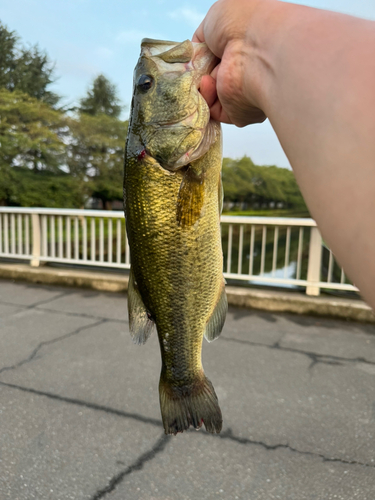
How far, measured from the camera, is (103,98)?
28.2 meters

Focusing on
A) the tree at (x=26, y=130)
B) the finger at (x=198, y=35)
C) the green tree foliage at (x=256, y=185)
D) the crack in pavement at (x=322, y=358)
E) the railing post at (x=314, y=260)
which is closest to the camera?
the finger at (x=198, y=35)

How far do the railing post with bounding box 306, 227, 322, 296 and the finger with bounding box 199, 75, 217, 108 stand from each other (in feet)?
16.6

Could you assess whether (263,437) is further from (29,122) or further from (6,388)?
(29,122)

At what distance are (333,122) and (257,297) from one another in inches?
225

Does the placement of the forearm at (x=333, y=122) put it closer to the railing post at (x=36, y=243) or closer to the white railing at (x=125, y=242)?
the white railing at (x=125, y=242)

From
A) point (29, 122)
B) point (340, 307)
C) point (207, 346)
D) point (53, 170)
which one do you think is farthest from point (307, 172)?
point (53, 170)

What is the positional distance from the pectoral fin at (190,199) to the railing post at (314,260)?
511 cm

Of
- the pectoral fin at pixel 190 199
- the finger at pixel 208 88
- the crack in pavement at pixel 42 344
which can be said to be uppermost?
the finger at pixel 208 88

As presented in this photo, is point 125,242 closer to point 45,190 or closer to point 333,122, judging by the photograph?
point 333,122

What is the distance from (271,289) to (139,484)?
14.7 ft

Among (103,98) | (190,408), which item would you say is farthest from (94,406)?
(103,98)

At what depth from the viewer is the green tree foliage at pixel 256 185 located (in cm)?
3512

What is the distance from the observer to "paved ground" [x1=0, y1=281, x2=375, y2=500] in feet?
8.17

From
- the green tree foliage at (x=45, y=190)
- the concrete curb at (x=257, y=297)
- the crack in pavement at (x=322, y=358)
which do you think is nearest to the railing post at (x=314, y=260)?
the concrete curb at (x=257, y=297)
